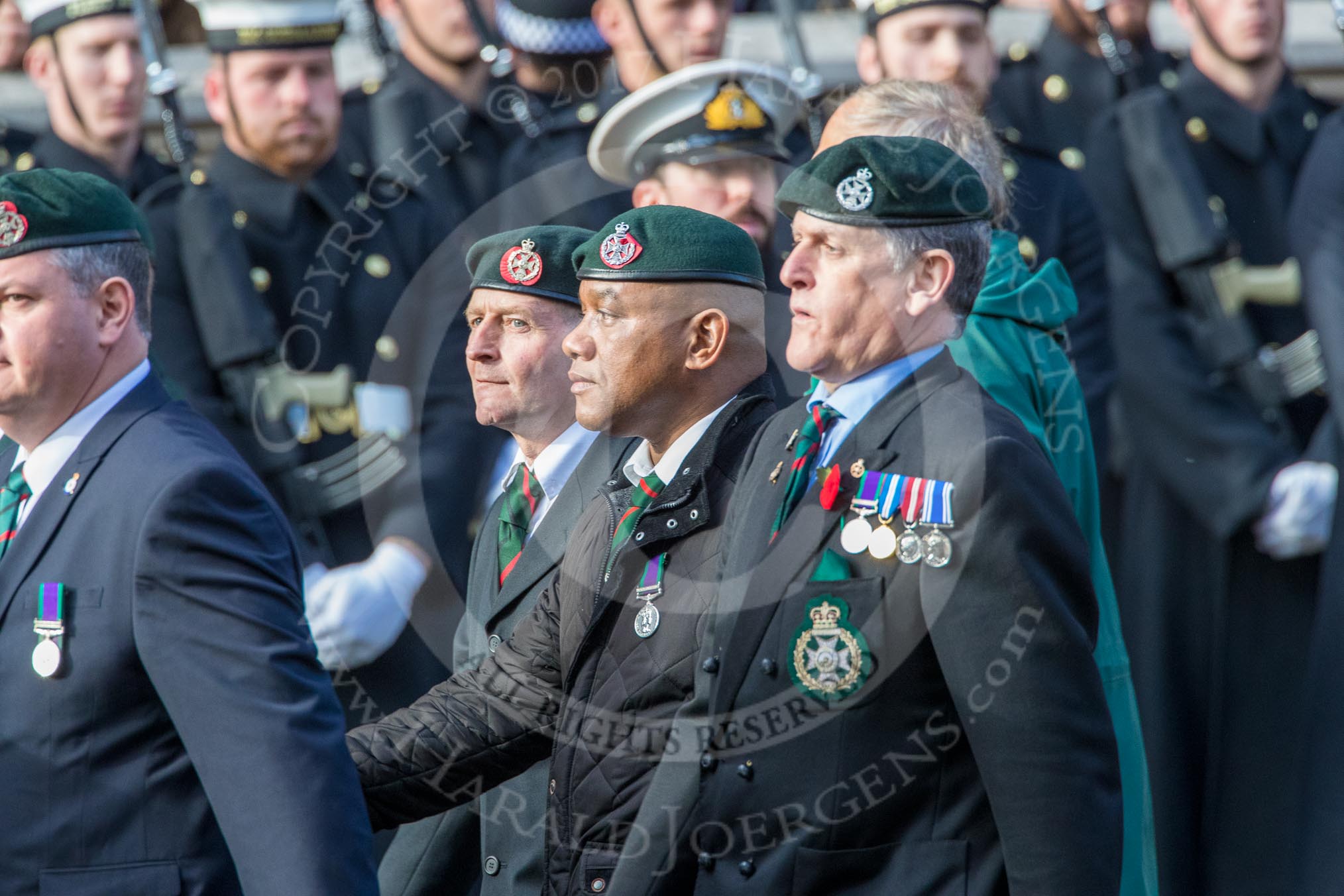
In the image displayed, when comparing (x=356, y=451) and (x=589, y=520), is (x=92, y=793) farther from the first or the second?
(x=356, y=451)

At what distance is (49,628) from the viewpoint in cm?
292

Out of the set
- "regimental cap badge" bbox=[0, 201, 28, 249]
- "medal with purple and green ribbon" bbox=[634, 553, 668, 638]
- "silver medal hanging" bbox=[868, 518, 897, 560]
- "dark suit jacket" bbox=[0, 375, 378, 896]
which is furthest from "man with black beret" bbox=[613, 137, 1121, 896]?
"regimental cap badge" bbox=[0, 201, 28, 249]

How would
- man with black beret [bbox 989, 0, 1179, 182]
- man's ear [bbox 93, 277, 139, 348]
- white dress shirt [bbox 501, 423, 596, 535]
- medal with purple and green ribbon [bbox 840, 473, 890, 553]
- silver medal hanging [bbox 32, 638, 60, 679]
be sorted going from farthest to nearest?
man with black beret [bbox 989, 0, 1179, 182] < white dress shirt [bbox 501, 423, 596, 535] < man's ear [bbox 93, 277, 139, 348] < silver medal hanging [bbox 32, 638, 60, 679] < medal with purple and green ribbon [bbox 840, 473, 890, 553]

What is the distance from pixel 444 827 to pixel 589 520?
0.78 m

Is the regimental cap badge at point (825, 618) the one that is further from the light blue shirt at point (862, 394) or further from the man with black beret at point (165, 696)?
the man with black beret at point (165, 696)

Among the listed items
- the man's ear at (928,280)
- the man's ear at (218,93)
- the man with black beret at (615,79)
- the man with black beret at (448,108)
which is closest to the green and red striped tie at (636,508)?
the man's ear at (928,280)

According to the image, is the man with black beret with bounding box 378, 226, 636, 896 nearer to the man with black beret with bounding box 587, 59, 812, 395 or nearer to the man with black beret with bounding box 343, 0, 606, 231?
the man with black beret with bounding box 587, 59, 812, 395

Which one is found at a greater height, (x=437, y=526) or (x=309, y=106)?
(x=309, y=106)

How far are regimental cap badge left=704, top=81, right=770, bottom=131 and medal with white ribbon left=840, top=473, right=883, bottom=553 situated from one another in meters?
2.14

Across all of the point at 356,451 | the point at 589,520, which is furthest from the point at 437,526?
the point at 589,520

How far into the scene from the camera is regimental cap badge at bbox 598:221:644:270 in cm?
315

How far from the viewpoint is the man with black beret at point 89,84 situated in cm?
550

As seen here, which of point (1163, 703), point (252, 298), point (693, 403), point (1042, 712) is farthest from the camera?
point (1163, 703)

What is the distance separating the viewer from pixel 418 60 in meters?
6.05
